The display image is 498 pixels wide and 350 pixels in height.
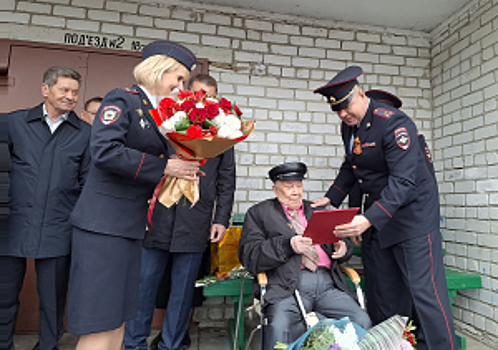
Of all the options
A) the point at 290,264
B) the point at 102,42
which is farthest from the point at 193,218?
the point at 102,42

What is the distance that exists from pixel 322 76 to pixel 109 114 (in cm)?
275

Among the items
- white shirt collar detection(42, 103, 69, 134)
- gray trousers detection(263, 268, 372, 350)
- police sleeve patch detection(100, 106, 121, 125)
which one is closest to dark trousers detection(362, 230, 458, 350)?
gray trousers detection(263, 268, 372, 350)

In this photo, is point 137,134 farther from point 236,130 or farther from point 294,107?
point 294,107

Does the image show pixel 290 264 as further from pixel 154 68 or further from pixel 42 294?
pixel 42 294

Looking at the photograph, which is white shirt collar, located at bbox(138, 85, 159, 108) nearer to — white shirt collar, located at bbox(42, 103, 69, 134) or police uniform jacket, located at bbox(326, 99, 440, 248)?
white shirt collar, located at bbox(42, 103, 69, 134)

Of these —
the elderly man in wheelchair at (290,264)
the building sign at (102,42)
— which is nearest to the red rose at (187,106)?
the elderly man in wheelchair at (290,264)

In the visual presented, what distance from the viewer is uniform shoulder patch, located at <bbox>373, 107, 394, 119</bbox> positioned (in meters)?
2.27

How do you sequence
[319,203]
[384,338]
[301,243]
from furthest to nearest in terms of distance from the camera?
[319,203] → [301,243] → [384,338]

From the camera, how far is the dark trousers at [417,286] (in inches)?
82.7

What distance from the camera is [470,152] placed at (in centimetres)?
326

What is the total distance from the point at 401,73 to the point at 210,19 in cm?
215

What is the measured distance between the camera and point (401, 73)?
3.88 m

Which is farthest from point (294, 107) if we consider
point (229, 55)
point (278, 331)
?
point (278, 331)

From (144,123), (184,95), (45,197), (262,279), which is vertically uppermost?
(184,95)
